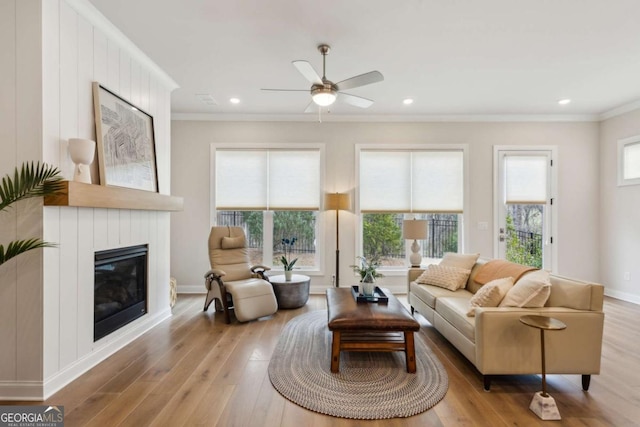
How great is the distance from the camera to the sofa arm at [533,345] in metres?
2.24

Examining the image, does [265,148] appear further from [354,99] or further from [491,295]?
[491,295]

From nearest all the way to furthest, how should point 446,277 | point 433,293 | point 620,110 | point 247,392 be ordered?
1. point 247,392
2. point 433,293
3. point 446,277
4. point 620,110

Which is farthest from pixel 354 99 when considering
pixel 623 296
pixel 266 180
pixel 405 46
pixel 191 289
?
pixel 623 296

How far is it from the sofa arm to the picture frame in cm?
373

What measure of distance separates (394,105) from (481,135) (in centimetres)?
166

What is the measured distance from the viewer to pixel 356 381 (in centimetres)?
239

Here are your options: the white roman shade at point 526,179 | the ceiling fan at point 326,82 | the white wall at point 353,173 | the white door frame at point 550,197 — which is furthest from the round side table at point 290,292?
the white roman shade at point 526,179

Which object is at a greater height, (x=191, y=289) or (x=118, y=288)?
(x=118, y=288)

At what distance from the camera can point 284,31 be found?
2.79 m

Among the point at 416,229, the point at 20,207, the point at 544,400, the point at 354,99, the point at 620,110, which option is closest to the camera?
the point at 544,400

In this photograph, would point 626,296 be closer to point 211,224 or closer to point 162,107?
point 211,224

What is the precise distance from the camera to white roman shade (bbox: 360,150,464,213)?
5.08 meters

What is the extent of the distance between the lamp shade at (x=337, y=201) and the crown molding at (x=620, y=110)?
4.36 m

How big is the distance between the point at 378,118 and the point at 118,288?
168 inches
